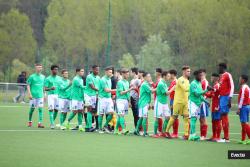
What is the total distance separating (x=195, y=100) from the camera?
22062 mm

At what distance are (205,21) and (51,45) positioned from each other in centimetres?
2538

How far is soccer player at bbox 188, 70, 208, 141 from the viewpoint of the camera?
71.9 ft

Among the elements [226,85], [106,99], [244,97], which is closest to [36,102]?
[106,99]

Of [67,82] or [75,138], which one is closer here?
[75,138]

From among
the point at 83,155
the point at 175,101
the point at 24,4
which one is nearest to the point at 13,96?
the point at 175,101

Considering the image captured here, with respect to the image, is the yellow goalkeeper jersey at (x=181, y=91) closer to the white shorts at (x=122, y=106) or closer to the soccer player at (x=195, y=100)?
the soccer player at (x=195, y=100)

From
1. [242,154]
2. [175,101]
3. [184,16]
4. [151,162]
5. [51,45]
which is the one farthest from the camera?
[51,45]

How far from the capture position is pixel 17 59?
7275cm

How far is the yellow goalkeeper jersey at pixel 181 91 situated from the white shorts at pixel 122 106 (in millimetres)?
1981

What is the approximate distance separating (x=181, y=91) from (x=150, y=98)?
1.42 m

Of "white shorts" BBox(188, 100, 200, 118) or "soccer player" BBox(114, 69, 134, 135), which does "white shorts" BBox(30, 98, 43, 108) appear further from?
"white shorts" BBox(188, 100, 200, 118)

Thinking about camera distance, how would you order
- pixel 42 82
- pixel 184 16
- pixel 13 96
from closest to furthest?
pixel 42 82 → pixel 13 96 → pixel 184 16

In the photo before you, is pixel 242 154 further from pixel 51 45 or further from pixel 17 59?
pixel 51 45

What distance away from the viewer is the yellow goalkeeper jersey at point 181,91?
2225 centimetres
